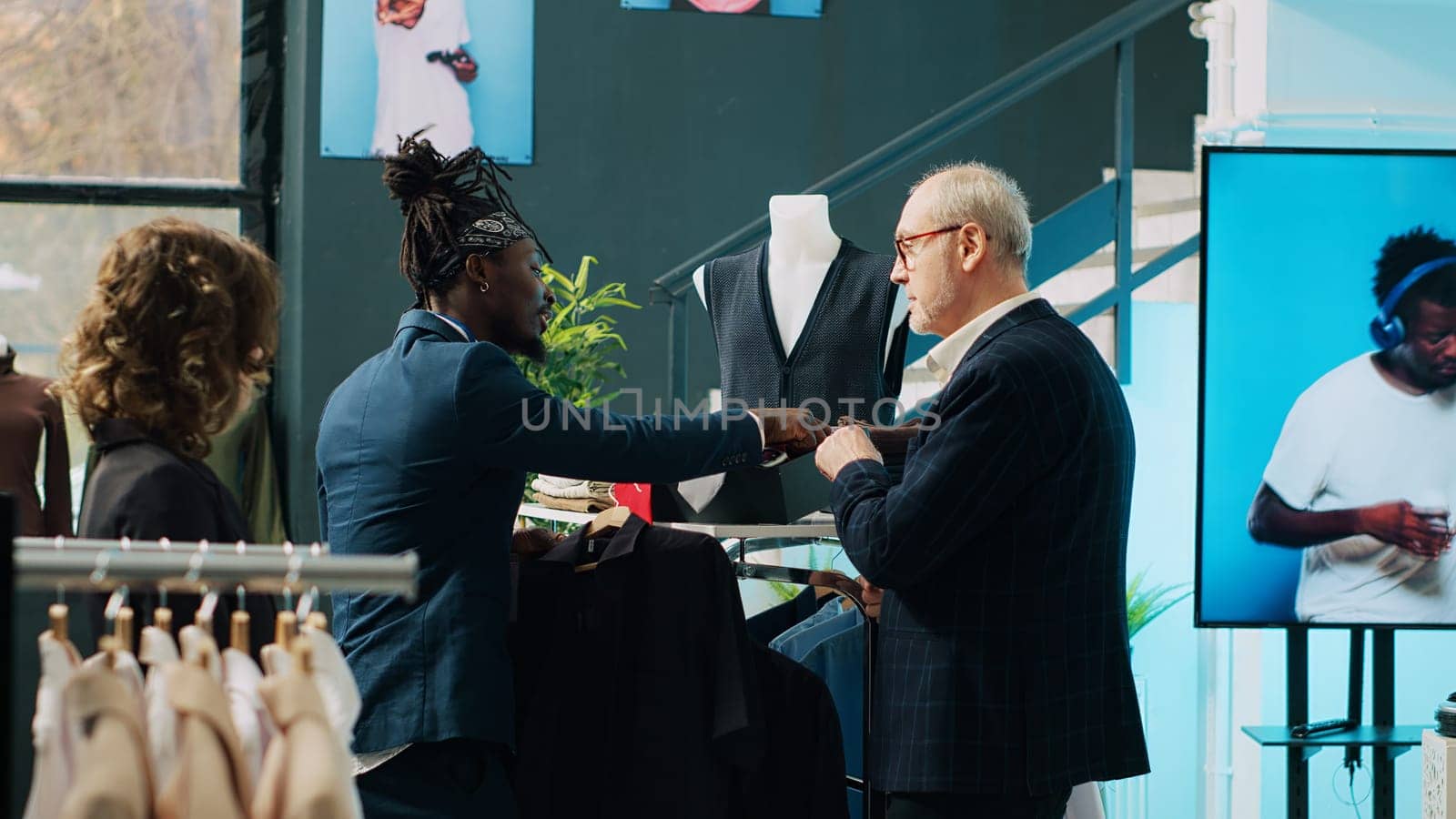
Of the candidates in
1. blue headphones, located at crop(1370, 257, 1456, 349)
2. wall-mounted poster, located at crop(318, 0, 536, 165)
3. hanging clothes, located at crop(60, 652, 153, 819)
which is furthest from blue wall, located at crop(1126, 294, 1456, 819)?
hanging clothes, located at crop(60, 652, 153, 819)

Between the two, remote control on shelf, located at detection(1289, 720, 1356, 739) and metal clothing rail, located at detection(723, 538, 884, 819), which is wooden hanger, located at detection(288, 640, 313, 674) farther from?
remote control on shelf, located at detection(1289, 720, 1356, 739)

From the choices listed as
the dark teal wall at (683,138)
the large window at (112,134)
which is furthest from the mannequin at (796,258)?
the large window at (112,134)

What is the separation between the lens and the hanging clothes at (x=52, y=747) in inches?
45.3

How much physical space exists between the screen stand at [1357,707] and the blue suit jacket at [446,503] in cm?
207

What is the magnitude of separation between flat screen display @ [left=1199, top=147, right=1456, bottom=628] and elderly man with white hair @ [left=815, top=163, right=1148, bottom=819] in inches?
55.5

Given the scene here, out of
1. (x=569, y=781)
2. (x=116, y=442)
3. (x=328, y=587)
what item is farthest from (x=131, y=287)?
(x=569, y=781)

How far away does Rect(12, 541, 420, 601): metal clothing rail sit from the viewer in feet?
3.95

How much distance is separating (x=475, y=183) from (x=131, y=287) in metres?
0.84

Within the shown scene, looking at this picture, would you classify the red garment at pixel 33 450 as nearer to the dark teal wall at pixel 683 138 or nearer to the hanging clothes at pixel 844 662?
the dark teal wall at pixel 683 138

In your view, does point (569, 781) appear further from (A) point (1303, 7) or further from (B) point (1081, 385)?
(A) point (1303, 7)

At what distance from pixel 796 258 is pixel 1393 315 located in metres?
1.42

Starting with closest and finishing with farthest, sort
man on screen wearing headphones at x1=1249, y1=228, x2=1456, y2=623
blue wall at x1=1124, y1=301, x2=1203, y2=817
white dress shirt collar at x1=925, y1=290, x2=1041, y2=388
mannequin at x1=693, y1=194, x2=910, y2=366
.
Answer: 1. white dress shirt collar at x1=925, y1=290, x2=1041, y2=388
2. mannequin at x1=693, y1=194, x2=910, y2=366
3. man on screen wearing headphones at x1=1249, y1=228, x2=1456, y2=623
4. blue wall at x1=1124, y1=301, x2=1203, y2=817

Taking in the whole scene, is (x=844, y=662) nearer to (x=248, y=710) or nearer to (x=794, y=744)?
(x=794, y=744)

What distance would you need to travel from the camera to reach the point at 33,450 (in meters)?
3.62
